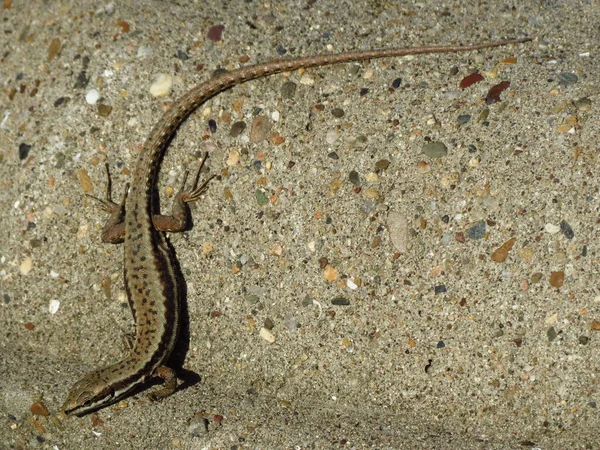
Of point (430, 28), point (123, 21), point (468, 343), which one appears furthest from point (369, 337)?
point (123, 21)

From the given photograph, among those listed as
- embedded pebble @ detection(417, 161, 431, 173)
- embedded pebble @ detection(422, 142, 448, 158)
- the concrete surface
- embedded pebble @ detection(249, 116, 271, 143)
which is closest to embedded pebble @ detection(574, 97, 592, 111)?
the concrete surface

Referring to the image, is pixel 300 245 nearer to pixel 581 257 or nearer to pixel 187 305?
pixel 187 305

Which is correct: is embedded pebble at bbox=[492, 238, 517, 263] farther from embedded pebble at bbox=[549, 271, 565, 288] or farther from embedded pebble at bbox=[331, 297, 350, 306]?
embedded pebble at bbox=[331, 297, 350, 306]

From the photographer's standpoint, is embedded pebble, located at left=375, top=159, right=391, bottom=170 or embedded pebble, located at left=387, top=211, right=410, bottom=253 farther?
embedded pebble, located at left=375, top=159, right=391, bottom=170

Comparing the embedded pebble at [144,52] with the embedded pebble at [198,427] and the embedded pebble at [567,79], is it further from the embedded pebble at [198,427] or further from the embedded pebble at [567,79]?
the embedded pebble at [567,79]

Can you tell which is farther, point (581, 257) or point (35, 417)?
point (35, 417)

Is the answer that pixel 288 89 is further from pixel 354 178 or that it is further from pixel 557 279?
pixel 557 279

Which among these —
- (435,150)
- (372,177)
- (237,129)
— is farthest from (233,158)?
(435,150)
